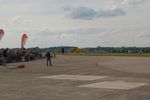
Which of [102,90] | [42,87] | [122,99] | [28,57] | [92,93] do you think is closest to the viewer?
[122,99]

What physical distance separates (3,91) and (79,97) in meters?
3.84

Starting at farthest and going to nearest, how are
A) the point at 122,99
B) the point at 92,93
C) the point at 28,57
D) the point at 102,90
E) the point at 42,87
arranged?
the point at 28,57
the point at 42,87
the point at 102,90
the point at 92,93
the point at 122,99

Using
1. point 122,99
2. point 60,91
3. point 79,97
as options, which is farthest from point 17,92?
point 122,99

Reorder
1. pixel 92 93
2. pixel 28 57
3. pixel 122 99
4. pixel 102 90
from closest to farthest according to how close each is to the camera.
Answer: pixel 122 99
pixel 92 93
pixel 102 90
pixel 28 57

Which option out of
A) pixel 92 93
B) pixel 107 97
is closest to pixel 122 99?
pixel 107 97

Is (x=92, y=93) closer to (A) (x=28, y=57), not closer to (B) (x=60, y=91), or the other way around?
(B) (x=60, y=91)

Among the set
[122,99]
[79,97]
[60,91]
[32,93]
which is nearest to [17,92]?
[32,93]

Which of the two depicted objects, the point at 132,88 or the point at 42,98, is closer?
the point at 42,98

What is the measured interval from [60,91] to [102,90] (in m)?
1.80

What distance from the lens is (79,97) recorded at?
572 inches

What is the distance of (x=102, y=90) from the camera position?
661 inches

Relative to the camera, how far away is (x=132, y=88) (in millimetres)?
17422

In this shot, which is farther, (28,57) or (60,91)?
(28,57)

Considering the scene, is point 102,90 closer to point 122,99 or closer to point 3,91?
point 122,99
